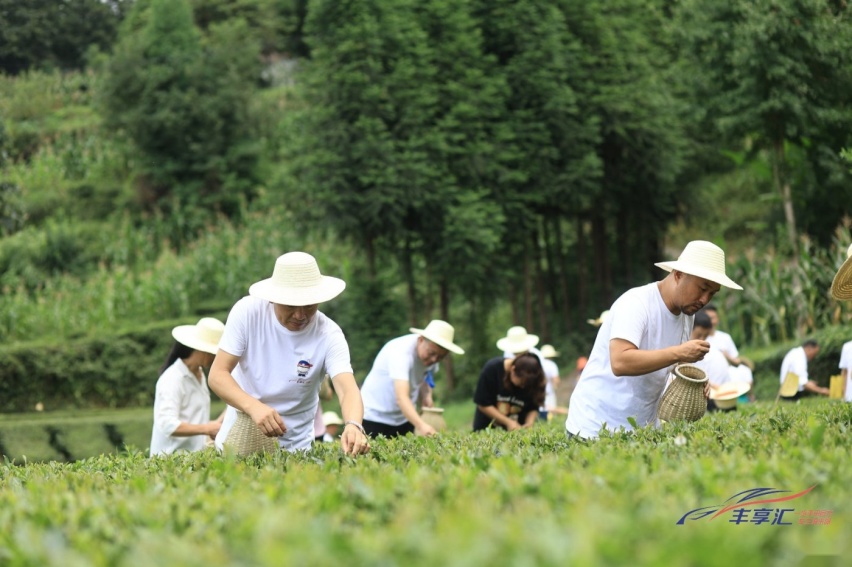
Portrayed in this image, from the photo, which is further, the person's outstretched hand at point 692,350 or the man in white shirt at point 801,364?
the man in white shirt at point 801,364

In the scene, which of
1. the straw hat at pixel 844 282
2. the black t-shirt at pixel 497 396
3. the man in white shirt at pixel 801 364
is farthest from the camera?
the man in white shirt at pixel 801 364

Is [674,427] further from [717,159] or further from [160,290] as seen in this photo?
[717,159]

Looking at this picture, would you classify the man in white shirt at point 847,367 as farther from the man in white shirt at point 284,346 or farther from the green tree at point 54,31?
the green tree at point 54,31

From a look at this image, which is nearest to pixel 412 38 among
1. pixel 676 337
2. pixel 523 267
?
pixel 523 267

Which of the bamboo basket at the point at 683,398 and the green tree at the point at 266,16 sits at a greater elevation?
the green tree at the point at 266,16

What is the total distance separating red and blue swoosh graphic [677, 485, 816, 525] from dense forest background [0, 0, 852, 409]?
1443 centimetres

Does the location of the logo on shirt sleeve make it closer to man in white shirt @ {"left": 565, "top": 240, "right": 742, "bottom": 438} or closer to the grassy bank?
man in white shirt @ {"left": 565, "top": 240, "right": 742, "bottom": 438}

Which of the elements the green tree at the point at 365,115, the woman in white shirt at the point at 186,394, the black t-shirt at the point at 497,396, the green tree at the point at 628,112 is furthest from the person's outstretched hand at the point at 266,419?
the green tree at the point at 628,112

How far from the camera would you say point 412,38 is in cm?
2381

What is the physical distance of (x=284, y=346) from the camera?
694 centimetres

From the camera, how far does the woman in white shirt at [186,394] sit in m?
9.05

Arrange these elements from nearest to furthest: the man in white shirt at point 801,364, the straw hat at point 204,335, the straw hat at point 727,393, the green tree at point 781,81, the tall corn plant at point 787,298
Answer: the straw hat at point 204,335, the straw hat at point 727,393, the man in white shirt at point 801,364, the green tree at point 781,81, the tall corn plant at point 787,298

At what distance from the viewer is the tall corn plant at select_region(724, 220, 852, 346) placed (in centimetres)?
2170

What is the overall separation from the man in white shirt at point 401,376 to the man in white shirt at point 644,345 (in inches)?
106
